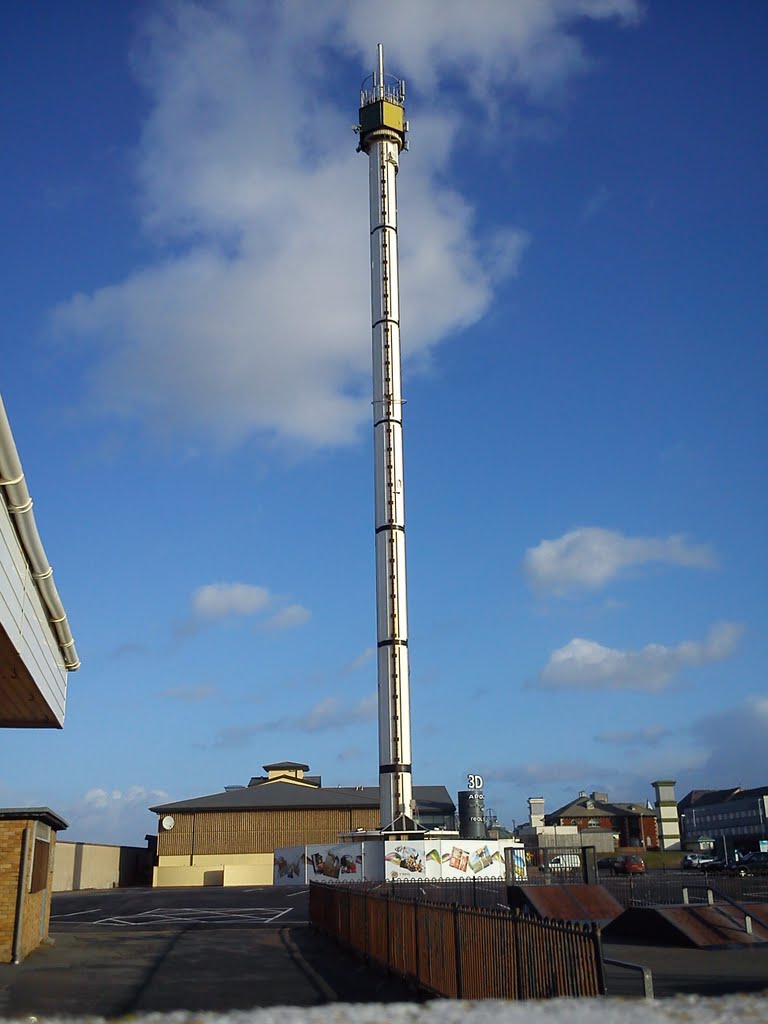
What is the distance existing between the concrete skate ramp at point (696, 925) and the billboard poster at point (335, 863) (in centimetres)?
3338

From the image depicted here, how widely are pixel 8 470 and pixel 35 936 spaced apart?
1513 cm

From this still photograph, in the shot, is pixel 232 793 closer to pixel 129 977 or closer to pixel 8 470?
pixel 129 977

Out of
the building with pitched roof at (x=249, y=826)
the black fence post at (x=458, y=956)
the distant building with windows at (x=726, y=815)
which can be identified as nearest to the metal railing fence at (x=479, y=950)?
the black fence post at (x=458, y=956)

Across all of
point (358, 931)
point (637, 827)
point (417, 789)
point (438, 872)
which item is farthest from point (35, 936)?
point (637, 827)

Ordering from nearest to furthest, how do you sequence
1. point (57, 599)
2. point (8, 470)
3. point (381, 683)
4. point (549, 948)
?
point (549, 948), point (8, 470), point (57, 599), point (381, 683)

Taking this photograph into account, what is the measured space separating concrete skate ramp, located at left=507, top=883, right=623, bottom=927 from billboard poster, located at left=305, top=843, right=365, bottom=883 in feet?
97.8

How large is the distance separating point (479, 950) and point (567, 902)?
14762 mm

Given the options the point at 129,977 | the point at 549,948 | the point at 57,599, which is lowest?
the point at 129,977

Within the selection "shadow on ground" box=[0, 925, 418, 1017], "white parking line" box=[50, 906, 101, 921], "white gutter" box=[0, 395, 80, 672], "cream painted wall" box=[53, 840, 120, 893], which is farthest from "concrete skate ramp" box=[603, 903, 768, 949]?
"cream painted wall" box=[53, 840, 120, 893]

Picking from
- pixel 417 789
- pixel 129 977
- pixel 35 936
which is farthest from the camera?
pixel 417 789

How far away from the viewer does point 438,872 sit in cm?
5147

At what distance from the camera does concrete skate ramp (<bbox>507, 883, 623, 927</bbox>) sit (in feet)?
79.7

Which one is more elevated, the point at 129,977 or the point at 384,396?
the point at 384,396

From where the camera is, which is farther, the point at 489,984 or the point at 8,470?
the point at 489,984
